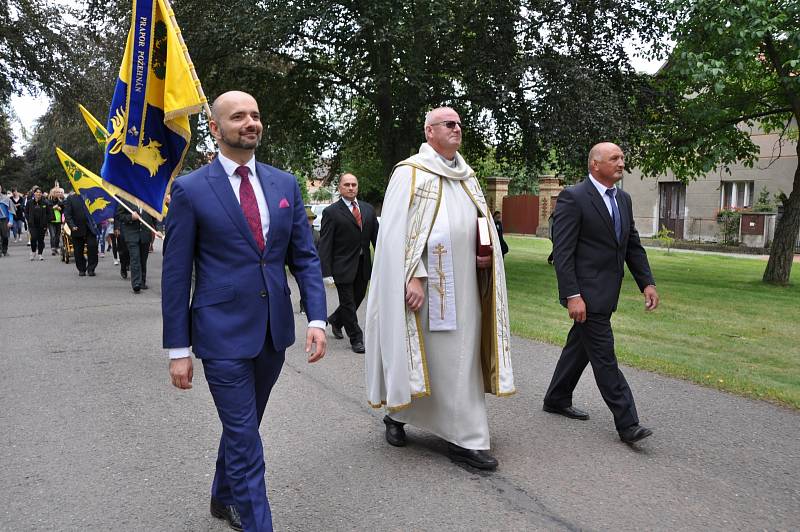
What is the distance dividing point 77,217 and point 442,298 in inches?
521

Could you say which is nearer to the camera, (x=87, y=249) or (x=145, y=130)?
(x=145, y=130)

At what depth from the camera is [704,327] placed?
9.99 meters

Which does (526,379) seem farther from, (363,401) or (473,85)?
(473,85)

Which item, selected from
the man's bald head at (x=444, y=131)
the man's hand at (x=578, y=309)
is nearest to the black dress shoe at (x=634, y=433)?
the man's hand at (x=578, y=309)

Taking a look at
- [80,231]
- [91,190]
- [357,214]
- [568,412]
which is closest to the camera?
[568,412]

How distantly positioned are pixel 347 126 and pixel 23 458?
17.2 meters

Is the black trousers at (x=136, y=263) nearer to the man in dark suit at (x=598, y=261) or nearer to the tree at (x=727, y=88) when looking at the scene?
the man in dark suit at (x=598, y=261)

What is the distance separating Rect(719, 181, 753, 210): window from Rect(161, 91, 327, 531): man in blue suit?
33723mm

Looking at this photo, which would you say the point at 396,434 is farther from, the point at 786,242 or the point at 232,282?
the point at 786,242

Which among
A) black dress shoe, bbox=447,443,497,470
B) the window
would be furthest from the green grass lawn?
the window

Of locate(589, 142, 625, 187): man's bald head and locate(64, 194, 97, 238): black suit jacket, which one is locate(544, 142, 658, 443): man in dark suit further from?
locate(64, 194, 97, 238): black suit jacket

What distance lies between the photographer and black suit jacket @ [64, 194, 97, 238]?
49.5 feet

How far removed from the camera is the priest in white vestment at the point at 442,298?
14.0ft

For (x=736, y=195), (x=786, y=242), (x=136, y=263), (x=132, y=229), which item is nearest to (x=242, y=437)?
(x=136, y=263)
